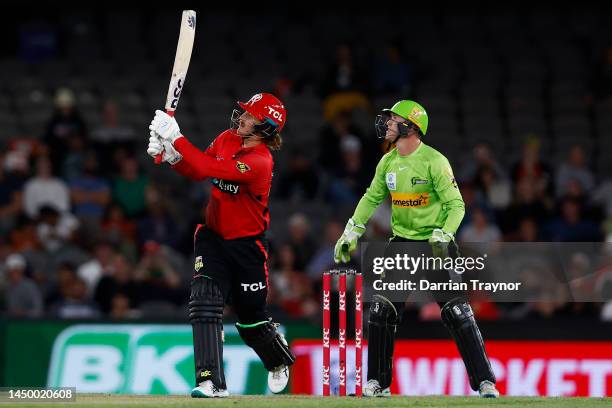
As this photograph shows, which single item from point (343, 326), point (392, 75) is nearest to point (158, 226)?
point (392, 75)

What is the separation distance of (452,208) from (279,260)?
6.86 meters

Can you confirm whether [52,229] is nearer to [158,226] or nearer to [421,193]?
[158,226]

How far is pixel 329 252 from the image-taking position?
59.2ft

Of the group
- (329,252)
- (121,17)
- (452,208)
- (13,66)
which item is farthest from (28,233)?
(452,208)

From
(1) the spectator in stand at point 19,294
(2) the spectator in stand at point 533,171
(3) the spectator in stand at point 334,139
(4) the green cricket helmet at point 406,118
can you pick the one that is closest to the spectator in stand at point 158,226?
(1) the spectator in stand at point 19,294

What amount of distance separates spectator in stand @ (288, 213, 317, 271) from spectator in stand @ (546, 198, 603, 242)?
282 cm

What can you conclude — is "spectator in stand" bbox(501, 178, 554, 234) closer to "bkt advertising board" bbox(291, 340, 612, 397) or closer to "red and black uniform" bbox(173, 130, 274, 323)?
"bkt advertising board" bbox(291, 340, 612, 397)

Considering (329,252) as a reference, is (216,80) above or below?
above

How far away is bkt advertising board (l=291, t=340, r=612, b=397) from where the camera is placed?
1552cm

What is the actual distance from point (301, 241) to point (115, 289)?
2496 mm

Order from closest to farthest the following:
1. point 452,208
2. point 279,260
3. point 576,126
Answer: point 452,208 → point 279,260 → point 576,126

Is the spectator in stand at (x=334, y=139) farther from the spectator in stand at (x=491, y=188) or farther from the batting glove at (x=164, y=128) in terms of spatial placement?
the batting glove at (x=164, y=128)

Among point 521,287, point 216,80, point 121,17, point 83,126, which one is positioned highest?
point 121,17

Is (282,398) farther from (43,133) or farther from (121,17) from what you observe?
(121,17)
